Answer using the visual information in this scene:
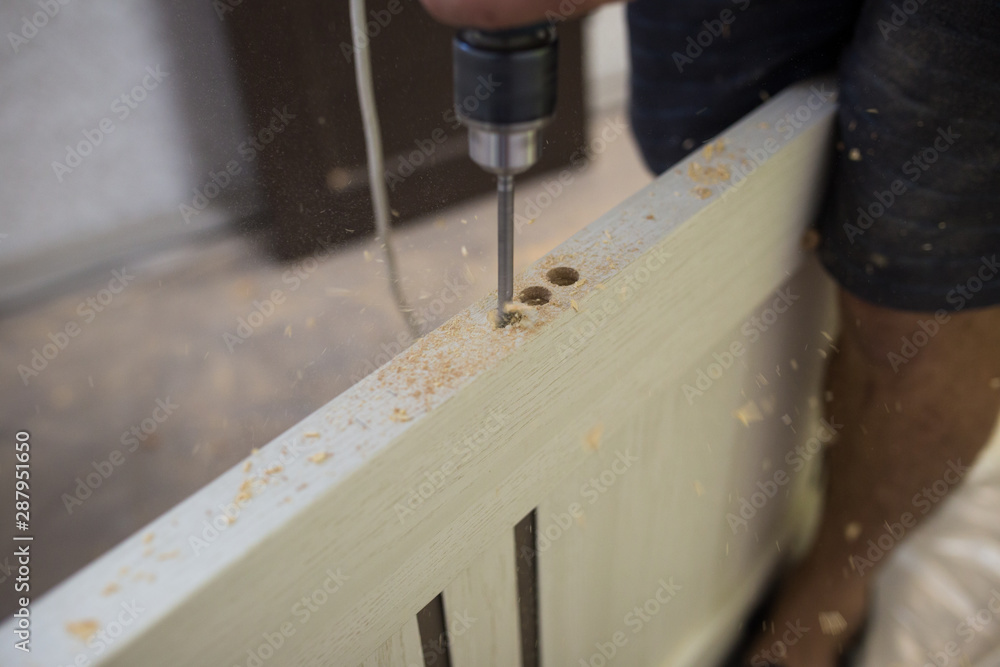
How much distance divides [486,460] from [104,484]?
91 centimetres

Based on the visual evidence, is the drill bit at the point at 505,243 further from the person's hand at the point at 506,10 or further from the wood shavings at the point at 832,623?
the wood shavings at the point at 832,623

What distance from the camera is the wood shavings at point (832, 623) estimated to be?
Result: 1028 millimetres

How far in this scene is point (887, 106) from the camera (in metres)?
0.63

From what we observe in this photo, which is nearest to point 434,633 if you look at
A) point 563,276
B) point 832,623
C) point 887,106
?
point 563,276

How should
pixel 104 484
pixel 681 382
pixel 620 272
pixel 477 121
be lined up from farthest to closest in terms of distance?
pixel 104 484 < pixel 681 382 < pixel 620 272 < pixel 477 121

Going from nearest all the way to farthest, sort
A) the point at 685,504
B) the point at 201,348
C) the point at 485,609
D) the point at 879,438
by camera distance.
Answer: the point at 485,609 < the point at 685,504 < the point at 879,438 < the point at 201,348

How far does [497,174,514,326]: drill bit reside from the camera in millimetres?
411

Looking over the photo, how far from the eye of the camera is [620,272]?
48 cm

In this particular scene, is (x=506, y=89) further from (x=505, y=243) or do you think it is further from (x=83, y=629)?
(x=83, y=629)

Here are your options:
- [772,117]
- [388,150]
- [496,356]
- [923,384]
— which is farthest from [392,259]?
[923,384]

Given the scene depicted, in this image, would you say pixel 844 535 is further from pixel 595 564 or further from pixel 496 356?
pixel 496 356

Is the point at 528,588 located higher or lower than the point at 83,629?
lower

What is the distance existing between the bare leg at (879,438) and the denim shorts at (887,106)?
7cm

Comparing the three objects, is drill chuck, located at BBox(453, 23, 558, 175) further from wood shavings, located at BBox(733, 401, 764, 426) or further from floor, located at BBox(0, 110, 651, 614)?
wood shavings, located at BBox(733, 401, 764, 426)
